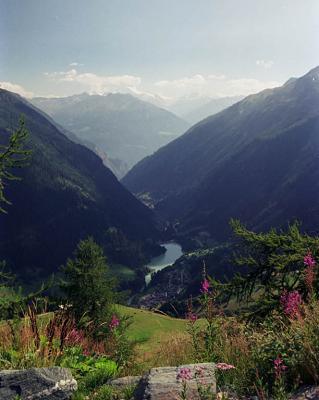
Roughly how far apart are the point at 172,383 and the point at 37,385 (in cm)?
168

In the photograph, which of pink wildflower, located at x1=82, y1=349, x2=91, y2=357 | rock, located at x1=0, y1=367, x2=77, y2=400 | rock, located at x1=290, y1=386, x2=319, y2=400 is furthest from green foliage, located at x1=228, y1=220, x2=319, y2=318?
rock, located at x1=0, y1=367, x2=77, y2=400

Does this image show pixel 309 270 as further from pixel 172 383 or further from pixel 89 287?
pixel 89 287

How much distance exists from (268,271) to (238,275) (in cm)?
121

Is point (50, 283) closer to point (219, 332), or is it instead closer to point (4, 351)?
point (4, 351)

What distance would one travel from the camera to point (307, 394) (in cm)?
503

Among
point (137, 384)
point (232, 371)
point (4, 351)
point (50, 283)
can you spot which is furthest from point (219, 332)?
point (50, 283)

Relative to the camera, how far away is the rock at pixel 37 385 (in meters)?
5.50

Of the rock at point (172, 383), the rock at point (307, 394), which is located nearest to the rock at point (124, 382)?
the rock at point (172, 383)

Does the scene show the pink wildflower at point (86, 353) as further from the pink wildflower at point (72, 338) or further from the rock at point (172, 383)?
the rock at point (172, 383)

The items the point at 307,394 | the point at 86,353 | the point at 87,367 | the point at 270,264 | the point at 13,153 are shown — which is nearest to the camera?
the point at 307,394

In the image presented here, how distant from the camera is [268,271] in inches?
642

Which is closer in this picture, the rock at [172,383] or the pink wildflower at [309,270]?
the rock at [172,383]

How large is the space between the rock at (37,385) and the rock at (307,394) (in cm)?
279

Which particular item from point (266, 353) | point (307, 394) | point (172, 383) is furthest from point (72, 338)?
point (307, 394)
